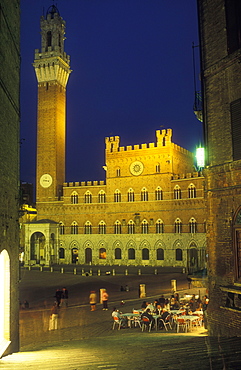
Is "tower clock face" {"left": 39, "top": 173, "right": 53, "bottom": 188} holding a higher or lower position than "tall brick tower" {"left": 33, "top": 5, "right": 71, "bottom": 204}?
lower

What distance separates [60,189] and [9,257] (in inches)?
1428

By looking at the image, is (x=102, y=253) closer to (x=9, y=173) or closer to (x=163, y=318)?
(x=163, y=318)

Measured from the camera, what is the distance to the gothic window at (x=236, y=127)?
375 inches

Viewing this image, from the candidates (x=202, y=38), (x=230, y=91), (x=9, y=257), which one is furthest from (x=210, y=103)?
(x=9, y=257)

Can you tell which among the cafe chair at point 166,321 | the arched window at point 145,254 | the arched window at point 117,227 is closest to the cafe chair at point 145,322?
the cafe chair at point 166,321

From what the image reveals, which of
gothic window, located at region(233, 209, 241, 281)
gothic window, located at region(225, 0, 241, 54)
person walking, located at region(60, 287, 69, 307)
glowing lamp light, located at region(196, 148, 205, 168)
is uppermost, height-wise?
gothic window, located at region(225, 0, 241, 54)

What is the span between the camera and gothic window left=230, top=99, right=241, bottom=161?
31.2 ft

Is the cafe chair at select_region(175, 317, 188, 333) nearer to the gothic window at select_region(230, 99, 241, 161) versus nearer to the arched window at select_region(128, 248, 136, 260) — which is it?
the gothic window at select_region(230, 99, 241, 161)

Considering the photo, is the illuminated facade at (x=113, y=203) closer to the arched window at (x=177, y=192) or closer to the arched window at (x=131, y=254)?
the arched window at (x=177, y=192)

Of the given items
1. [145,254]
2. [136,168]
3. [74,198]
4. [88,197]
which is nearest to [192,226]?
[145,254]

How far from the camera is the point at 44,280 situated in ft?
94.7

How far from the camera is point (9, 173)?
10.3m

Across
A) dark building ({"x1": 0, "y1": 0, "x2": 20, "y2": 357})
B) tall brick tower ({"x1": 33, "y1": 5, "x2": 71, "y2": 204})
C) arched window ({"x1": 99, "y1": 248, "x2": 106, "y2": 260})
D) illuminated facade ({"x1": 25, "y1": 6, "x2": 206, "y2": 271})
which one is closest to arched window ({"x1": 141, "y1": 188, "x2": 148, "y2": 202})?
illuminated facade ({"x1": 25, "y1": 6, "x2": 206, "y2": 271})

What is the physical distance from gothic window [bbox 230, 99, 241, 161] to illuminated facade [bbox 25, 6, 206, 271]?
28480mm
